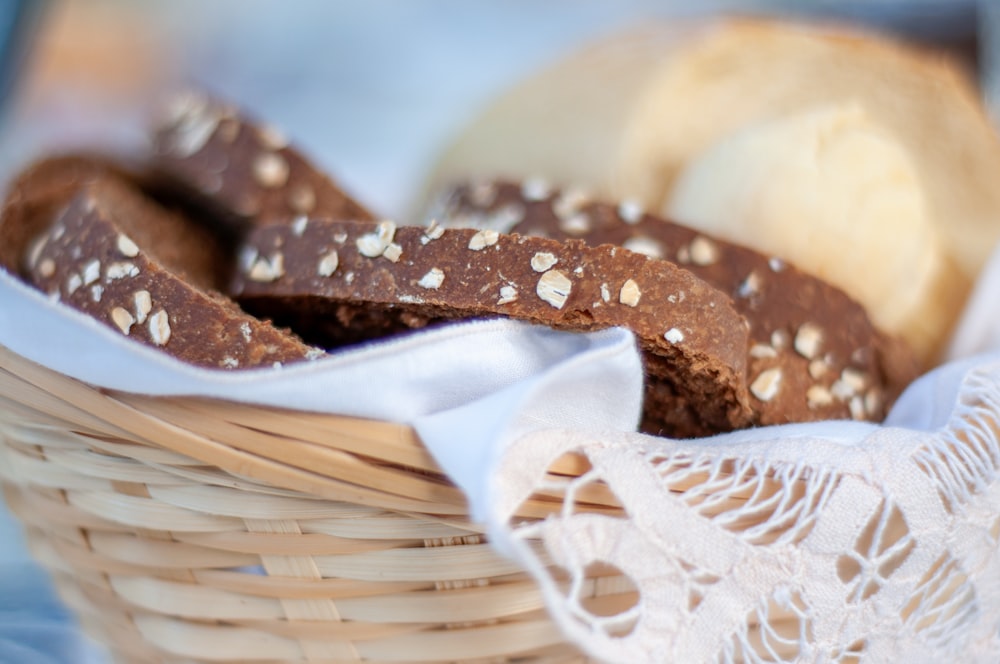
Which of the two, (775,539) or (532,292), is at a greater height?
(532,292)

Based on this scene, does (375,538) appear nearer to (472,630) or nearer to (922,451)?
(472,630)

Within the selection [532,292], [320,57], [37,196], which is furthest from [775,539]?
[320,57]

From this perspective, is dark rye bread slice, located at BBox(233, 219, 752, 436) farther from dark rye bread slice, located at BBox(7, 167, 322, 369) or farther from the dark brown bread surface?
the dark brown bread surface

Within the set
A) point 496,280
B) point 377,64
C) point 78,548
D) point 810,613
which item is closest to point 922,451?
point 810,613

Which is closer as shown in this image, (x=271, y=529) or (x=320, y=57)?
(x=271, y=529)

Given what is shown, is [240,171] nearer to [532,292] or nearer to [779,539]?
[532,292]

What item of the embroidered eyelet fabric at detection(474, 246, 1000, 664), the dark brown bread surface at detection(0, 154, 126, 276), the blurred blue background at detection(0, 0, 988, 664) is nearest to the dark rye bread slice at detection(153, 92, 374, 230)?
the dark brown bread surface at detection(0, 154, 126, 276)

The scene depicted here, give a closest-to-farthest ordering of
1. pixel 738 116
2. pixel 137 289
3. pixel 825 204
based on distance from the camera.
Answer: pixel 137 289, pixel 825 204, pixel 738 116
